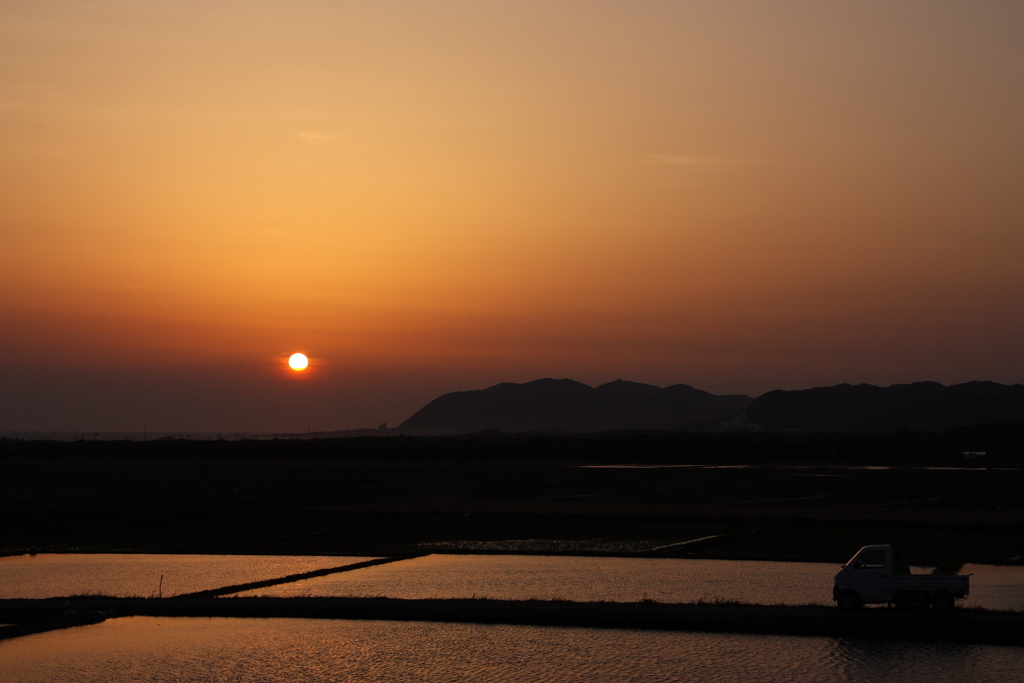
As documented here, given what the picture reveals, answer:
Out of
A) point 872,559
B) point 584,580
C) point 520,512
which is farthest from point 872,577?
point 520,512

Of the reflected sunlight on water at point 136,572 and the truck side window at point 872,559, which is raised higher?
the truck side window at point 872,559

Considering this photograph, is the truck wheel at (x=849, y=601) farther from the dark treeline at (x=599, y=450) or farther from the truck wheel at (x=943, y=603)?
the dark treeline at (x=599, y=450)

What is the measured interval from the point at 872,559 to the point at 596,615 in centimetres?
693

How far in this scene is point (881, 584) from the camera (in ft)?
77.8

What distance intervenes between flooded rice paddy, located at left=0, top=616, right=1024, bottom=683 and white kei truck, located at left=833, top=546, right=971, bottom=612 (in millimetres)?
2296

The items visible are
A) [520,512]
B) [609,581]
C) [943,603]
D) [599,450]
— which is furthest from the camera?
[599,450]

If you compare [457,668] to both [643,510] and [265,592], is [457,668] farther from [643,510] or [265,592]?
[643,510]

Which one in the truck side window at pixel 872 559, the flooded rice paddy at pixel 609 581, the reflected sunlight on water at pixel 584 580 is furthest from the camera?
the reflected sunlight on water at pixel 584 580

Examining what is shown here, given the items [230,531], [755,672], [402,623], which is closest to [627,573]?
[402,623]

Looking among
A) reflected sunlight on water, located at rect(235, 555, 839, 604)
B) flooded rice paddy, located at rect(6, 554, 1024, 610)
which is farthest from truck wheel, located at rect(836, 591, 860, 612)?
reflected sunlight on water, located at rect(235, 555, 839, 604)

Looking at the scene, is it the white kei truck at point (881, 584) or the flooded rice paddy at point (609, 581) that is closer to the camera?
the white kei truck at point (881, 584)

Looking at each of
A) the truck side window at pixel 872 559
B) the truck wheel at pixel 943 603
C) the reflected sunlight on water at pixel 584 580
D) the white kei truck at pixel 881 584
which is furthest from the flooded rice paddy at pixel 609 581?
the truck wheel at pixel 943 603

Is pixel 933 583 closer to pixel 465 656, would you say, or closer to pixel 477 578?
pixel 465 656

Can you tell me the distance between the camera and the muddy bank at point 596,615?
2205 cm
